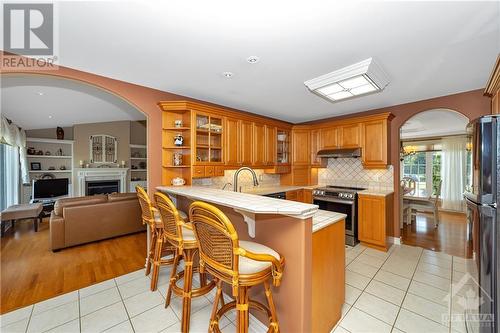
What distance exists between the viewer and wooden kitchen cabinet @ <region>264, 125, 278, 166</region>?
421 centimetres

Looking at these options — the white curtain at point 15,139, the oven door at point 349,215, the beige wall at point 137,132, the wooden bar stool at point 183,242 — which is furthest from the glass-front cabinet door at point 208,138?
the beige wall at point 137,132

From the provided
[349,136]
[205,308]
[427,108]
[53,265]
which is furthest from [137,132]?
[427,108]

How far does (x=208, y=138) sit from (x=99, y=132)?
5.55 metres

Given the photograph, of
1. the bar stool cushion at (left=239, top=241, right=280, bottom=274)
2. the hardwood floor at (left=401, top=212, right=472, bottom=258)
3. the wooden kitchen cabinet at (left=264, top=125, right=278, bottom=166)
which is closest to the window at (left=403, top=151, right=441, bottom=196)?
the hardwood floor at (left=401, top=212, right=472, bottom=258)

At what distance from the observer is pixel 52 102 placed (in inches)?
163

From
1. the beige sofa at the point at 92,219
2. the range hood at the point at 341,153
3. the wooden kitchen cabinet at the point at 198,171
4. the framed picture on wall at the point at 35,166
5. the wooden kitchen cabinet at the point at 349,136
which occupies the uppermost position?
the wooden kitchen cabinet at the point at 349,136

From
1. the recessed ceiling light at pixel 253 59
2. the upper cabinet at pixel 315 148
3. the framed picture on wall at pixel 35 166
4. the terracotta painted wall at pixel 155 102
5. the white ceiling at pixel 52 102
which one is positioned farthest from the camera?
the framed picture on wall at pixel 35 166

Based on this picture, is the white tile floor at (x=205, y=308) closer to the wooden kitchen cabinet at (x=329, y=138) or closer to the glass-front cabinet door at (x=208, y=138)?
the glass-front cabinet door at (x=208, y=138)

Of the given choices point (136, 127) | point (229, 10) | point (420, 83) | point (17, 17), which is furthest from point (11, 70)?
point (136, 127)

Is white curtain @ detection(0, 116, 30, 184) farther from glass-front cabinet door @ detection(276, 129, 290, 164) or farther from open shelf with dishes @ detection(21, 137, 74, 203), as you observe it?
glass-front cabinet door @ detection(276, 129, 290, 164)

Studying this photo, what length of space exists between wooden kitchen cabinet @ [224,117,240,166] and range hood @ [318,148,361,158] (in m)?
1.90

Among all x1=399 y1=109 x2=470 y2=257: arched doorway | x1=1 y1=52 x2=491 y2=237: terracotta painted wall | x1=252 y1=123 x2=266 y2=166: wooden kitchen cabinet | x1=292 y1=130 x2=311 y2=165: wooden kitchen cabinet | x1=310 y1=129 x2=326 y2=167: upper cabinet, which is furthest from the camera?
x1=292 y1=130 x2=311 y2=165: wooden kitchen cabinet

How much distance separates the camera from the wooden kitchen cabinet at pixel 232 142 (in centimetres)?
351

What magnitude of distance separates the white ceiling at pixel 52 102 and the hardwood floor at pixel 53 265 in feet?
7.93
